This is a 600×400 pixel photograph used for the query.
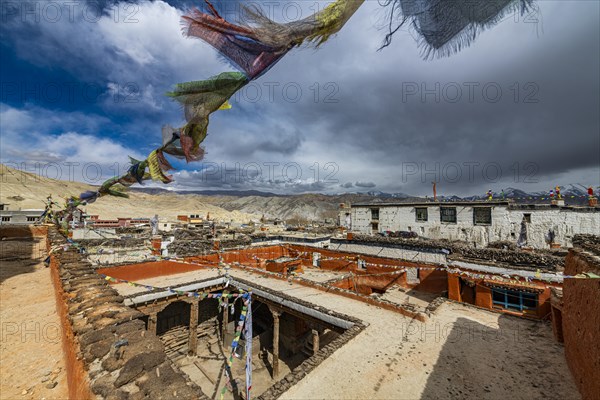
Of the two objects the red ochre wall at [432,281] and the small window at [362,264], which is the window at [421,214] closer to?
the small window at [362,264]

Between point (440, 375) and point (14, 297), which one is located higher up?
point (14, 297)

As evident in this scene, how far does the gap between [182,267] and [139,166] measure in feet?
54.6

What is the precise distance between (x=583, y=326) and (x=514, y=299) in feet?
28.4

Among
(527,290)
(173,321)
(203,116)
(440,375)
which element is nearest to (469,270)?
(527,290)

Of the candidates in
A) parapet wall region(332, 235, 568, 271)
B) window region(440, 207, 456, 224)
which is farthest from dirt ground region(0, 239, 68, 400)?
window region(440, 207, 456, 224)

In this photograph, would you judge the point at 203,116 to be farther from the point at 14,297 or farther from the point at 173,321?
the point at 173,321

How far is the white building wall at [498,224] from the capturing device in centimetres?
2548

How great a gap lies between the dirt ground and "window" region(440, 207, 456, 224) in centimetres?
3573

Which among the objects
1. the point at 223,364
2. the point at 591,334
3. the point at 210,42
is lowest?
the point at 223,364

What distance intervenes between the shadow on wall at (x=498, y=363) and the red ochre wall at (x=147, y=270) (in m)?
16.4

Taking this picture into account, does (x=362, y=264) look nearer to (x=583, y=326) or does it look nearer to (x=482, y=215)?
(x=583, y=326)

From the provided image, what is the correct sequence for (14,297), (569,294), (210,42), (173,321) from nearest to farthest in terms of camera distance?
(210,42), (569,294), (14,297), (173,321)

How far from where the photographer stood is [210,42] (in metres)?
2.27

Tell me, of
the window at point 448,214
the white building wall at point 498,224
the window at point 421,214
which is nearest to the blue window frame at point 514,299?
the white building wall at point 498,224
